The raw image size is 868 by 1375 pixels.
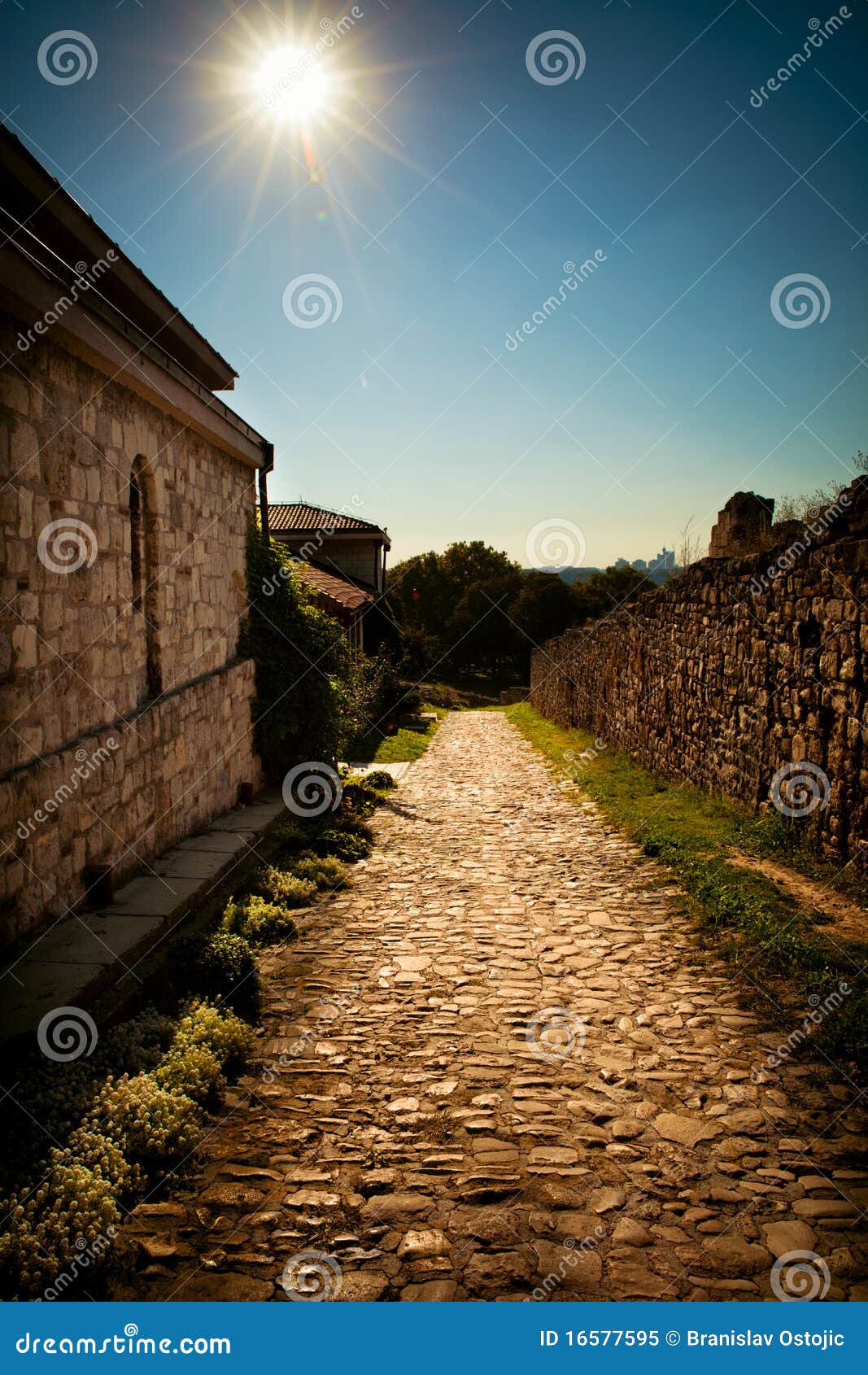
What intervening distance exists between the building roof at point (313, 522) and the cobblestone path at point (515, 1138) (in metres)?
19.4

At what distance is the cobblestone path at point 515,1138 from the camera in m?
2.45

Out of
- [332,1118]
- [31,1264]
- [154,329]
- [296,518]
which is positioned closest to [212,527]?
[154,329]

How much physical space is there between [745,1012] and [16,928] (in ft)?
13.1

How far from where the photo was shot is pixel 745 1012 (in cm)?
412

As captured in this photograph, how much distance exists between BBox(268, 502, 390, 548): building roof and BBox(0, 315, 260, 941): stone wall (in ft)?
53.5

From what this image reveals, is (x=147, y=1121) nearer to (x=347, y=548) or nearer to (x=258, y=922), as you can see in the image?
(x=258, y=922)

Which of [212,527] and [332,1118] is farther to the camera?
[212,527]

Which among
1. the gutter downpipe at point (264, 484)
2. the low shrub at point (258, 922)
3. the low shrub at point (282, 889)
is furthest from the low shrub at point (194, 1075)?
the gutter downpipe at point (264, 484)

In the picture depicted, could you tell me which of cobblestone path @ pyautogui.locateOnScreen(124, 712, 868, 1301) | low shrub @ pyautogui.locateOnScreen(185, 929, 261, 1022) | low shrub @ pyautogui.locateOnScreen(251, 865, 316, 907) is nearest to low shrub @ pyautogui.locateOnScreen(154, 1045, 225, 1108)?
cobblestone path @ pyautogui.locateOnScreen(124, 712, 868, 1301)

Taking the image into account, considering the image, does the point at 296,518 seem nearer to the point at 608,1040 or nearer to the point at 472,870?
the point at 472,870

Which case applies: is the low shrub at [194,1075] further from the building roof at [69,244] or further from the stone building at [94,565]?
the building roof at [69,244]

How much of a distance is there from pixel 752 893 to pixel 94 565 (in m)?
5.13

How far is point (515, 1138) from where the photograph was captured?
3154mm

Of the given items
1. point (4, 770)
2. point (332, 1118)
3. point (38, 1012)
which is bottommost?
point (332, 1118)
